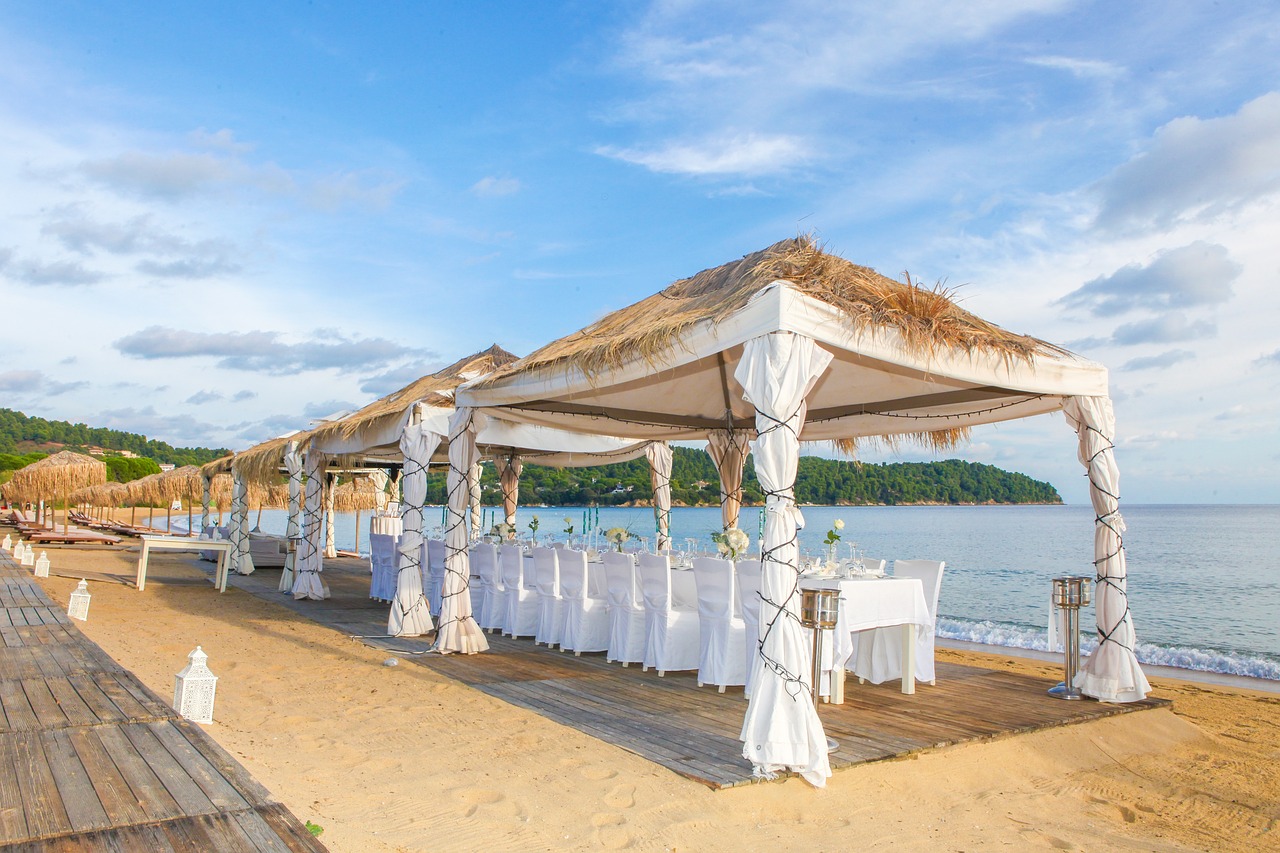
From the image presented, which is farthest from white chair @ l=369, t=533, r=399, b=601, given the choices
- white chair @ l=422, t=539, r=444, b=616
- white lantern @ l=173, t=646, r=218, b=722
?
white lantern @ l=173, t=646, r=218, b=722

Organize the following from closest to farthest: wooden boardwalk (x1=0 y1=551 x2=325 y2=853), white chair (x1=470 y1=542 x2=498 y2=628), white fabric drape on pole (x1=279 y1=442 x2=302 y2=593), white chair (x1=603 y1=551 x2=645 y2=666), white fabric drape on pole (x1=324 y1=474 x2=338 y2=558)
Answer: wooden boardwalk (x1=0 y1=551 x2=325 y2=853) < white chair (x1=603 y1=551 x2=645 y2=666) < white chair (x1=470 y1=542 x2=498 y2=628) < white fabric drape on pole (x1=279 y1=442 x2=302 y2=593) < white fabric drape on pole (x1=324 y1=474 x2=338 y2=558)

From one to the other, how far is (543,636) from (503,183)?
5.72 meters

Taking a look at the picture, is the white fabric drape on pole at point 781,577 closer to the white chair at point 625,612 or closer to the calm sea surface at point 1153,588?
the calm sea surface at point 1153,588

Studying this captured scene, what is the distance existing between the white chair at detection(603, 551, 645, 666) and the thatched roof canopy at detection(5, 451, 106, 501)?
2262cm

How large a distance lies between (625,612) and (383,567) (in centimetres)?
564

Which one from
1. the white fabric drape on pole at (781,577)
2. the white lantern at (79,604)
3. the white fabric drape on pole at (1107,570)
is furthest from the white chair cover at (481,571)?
the white fabric drape on pole at (1107,570)

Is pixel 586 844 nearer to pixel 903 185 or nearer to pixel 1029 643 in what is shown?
pixel 903 185

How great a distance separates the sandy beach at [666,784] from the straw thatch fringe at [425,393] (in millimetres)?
3416

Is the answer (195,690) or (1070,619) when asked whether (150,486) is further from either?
(1070,619)

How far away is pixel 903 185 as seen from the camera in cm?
811

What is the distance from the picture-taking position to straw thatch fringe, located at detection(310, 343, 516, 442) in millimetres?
8435

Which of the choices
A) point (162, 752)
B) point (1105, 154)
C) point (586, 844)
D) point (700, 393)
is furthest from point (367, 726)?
point (1105, 154)

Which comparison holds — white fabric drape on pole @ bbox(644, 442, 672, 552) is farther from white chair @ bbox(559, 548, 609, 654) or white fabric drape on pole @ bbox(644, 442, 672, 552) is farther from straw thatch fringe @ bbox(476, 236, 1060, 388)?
straw thatch fringe @ bbox(476, 236, 1060, 388)

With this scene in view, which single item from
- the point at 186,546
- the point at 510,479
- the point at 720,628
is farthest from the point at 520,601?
the point at 510,479
